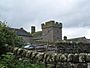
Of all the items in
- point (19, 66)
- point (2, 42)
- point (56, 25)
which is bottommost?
point (19, 66)

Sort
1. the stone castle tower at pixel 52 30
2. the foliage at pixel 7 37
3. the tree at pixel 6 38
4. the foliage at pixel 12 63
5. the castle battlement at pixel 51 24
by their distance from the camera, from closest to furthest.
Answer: the foliage at pixel 12 63 < the tree at pixel 6 38 < the foliage at pixel 7 37 < the castle battlement at pixel 51 24 < the stone castle tower at pixel 52 30

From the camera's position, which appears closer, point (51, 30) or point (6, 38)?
point (6, 38)

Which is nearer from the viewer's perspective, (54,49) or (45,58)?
(45,58)

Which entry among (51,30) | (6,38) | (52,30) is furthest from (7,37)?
(51,30)

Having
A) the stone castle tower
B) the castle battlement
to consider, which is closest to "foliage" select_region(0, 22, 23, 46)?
the castle battlement

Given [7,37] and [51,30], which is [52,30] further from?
[7,37]

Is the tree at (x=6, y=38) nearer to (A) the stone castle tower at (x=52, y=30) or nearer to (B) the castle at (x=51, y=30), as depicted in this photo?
(B) the castle at (x=51, y=30)

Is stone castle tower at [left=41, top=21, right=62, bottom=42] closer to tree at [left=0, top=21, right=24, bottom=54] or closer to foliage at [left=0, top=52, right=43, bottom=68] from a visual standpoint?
tree at [left=0, top=21, right=24, bottom=54]

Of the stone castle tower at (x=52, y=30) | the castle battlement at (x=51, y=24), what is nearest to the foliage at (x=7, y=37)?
the castle battlement at (x=51, y=24)

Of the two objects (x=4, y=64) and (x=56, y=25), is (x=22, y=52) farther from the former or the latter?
(x=56, y=25)

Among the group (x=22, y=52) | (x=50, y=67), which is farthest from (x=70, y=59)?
(x=22, y=52)

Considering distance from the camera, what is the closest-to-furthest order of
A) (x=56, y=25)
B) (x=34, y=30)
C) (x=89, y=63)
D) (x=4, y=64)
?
(x=89, y=63) < (x=4, y=64) < (x=56, y=25) < (x=34, y=30)

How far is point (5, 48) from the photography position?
10297 mm

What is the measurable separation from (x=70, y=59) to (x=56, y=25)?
185ft
